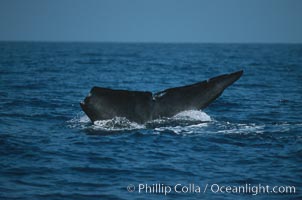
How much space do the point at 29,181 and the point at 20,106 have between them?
8.66 m

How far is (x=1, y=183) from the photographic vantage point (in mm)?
8977

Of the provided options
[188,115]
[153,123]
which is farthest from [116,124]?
[188,115]

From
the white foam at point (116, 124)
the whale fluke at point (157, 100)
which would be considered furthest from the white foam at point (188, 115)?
the white foam at point (116, 124)

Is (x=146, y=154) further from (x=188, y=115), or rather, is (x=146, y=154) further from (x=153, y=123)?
(x=188, y=115)

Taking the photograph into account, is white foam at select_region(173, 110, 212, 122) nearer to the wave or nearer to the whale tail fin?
the wave

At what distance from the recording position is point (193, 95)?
11602mm

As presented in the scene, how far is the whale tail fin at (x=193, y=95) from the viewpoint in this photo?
37.7ft

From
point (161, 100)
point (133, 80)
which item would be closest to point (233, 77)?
point (161, 100)

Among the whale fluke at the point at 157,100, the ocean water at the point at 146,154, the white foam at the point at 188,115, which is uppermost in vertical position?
the whale fluke at the point at 157,100

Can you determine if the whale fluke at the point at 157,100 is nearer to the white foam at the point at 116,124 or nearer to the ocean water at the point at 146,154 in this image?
the white foam at the point at 116,124

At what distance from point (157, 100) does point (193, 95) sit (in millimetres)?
742

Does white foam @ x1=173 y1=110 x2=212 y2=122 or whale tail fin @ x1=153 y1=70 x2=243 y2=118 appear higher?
whale tail fin @ x1=153 y1=70 x2=243 y2=118

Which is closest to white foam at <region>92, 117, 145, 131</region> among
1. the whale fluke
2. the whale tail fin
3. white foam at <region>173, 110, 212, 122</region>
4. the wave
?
the wave

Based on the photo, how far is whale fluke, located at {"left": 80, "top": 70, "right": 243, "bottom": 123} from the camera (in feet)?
36.7
